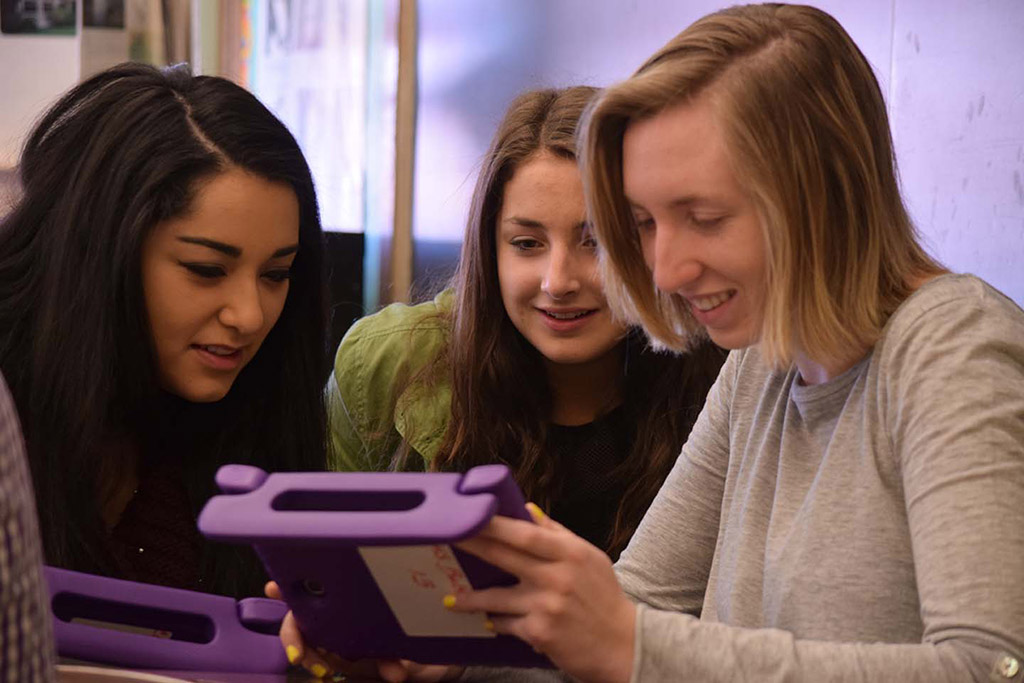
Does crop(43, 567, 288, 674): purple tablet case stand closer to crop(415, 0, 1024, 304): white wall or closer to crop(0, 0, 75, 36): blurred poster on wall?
crop(415, 0, 1024, 304): white wall

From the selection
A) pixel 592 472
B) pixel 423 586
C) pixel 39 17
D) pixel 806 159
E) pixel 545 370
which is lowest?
pixel 592 472

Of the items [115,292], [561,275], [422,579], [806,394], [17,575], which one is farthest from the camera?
[561,275]

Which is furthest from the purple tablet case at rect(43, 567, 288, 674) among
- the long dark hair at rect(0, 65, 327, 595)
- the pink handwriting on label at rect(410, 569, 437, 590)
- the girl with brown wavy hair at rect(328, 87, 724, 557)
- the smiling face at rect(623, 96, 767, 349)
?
the girl with brown wavy hair at rect(328, 87, 724, 557)

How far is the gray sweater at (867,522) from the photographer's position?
0.85 meters

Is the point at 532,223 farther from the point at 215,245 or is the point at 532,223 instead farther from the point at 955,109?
the point at 955,109

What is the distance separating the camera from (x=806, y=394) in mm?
1078

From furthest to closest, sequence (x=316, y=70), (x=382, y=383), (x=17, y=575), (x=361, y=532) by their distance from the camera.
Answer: (x=316, y=70), (x=382, y=383), (x=361, y=532), (x=17, y=575)

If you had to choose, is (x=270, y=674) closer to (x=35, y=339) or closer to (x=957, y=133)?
(x=35, y=339)

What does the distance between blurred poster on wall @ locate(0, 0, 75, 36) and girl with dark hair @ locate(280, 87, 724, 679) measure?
169 cm

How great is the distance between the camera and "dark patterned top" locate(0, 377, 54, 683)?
0.46 meters

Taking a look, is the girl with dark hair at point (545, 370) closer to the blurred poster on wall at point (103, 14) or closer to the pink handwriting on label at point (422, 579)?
the pink handwriting on label at point (422, 579)

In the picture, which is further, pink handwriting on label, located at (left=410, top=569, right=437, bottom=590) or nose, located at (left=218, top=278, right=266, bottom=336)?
nose, located at (left=218, top=278, right=266, bottom=336)

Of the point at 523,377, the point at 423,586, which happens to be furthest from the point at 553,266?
the point at 423,586

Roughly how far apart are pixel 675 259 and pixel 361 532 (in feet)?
1.31
